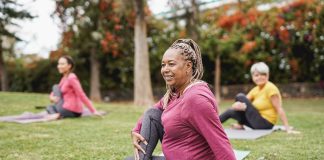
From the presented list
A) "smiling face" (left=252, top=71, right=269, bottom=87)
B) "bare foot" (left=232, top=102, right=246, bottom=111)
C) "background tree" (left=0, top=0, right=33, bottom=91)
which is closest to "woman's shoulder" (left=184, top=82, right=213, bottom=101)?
"bare foot" (left=232, top=102, right=246, bottom=111)

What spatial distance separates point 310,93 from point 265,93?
15033 millimetres

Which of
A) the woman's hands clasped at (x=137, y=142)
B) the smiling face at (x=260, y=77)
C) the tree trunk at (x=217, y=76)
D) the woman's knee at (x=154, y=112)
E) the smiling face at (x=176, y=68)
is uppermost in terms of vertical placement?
the smiling face at (x=176, y=68)

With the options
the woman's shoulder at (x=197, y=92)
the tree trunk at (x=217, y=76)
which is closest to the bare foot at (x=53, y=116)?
the woman's shoulder at (x=197, y=92)

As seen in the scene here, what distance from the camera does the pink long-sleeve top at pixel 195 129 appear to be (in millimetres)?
2410

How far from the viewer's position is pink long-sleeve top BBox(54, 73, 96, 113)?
8.06 m

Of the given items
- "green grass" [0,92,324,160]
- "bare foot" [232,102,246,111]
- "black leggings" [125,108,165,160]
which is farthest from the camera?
"bare foot" [232,102,246,111]

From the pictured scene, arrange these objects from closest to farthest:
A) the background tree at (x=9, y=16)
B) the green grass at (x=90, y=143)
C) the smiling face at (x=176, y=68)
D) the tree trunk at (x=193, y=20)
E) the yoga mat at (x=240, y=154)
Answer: the smiling face at (x=176, y=68)
the yoga mat at (x=240, y=154)
the green grass at (x=90, y=143)
the tree trunk at (x=193, y=20)
the background tree at (x=9, y=16)

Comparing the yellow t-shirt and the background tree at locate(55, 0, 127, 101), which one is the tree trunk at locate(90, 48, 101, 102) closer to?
the background tree at locate(55, 0, 127, 101)

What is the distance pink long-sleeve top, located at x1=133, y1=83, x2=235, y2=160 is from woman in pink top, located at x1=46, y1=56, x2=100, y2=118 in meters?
5.55

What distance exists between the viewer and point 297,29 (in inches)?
775

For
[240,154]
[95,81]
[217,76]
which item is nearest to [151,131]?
[240,154]

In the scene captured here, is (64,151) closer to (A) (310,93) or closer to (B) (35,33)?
(A) (310,93)

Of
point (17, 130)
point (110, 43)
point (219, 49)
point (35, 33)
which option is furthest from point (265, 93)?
point (35, 33)

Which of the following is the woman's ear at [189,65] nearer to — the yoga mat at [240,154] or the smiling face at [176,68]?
the smiling face at [176,68]
